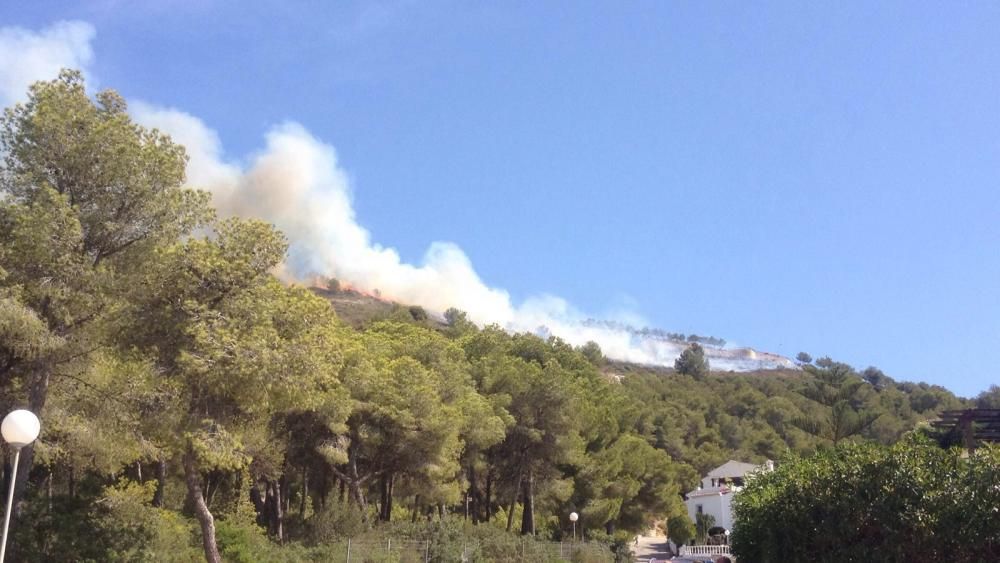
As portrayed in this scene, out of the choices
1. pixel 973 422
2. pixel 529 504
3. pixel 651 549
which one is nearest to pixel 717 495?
pixel 651 549

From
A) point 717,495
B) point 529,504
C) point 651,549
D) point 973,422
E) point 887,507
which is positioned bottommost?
point 651,549

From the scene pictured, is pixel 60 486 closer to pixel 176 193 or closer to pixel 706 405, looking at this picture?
pixel 176 193

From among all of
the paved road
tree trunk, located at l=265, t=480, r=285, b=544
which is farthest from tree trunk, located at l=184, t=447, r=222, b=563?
the paved road

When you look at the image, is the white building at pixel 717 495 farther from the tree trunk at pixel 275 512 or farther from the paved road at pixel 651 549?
the tree trunk at pixel 275 512

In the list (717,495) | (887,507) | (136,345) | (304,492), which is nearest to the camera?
(887,507)

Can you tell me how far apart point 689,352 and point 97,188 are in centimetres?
17204

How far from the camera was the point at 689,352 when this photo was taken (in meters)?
180

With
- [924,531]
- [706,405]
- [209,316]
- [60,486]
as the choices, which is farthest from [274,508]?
[706,405]

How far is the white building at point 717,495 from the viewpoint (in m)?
60.7

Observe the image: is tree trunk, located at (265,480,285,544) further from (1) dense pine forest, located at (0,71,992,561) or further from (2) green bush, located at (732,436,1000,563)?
(2) green bush, located at (732,436,1000,563)

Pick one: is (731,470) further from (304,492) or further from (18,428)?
(18,428)

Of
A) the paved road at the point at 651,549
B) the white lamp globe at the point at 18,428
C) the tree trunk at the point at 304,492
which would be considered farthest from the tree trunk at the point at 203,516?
the paved road at the point at 651,549

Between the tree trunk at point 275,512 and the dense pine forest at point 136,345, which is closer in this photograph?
the dense pine forest at point 136,345

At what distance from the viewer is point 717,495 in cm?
6144
